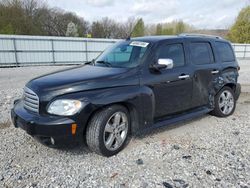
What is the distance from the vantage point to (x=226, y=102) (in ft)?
17.8

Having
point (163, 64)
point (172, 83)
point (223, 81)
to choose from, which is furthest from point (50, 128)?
point (223, 81)

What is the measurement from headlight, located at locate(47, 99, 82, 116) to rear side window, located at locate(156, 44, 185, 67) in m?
1.72

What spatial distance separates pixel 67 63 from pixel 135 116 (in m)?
15.6

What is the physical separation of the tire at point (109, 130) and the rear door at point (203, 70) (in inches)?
67.5

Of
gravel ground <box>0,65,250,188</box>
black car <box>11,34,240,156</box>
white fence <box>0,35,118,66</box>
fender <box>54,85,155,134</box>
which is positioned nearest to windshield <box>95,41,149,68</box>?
black car <box>11,34,240,156</box>

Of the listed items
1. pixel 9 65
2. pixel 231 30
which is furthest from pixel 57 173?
pixel 231 30

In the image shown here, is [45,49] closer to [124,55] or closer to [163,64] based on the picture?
[124,55]

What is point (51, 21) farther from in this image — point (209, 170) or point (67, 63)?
point (209, 170)

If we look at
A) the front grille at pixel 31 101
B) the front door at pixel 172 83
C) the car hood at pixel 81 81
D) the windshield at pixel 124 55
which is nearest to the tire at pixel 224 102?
the front door at pixel 172 83

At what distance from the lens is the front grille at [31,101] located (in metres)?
3.19

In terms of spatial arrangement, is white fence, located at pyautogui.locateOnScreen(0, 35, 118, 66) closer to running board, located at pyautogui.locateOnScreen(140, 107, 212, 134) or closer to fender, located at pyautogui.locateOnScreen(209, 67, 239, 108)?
fender, located at pyautogui.locateOnScreen(209, 67, 239, 108)

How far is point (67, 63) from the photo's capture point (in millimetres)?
18297

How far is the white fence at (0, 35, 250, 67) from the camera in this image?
1583cm

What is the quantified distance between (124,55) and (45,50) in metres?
14.6
